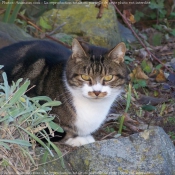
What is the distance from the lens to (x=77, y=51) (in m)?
3.81

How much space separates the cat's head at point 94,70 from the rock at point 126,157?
21.9 inches

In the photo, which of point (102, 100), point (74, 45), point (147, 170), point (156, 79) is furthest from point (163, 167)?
point (156, 79)

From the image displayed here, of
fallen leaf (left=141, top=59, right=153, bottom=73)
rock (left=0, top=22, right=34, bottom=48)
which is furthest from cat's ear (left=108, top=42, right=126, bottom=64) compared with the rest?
fallen leaf (left=141, top=59, right=153, bottom=73)

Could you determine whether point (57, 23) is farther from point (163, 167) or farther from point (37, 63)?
point (163, 167)

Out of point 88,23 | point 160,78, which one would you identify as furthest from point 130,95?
point 88,23

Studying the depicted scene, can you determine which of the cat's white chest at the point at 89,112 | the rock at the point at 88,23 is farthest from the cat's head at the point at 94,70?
the rock at the point at 88,23

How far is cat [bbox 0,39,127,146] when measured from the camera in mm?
3768

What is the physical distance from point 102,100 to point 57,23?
283cm

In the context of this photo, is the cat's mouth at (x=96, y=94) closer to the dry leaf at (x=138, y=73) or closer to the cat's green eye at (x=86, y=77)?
the cat's green eye at (x=86, y=77)

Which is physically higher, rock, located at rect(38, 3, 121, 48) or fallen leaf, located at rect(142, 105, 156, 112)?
rock, located at rect(38, 3, 121, 48)

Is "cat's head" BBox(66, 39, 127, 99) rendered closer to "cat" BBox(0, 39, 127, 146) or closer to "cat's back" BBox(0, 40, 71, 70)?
"cat" BBox(0, 39, 127, 146)

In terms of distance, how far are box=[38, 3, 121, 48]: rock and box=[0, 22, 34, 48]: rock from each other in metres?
0.59

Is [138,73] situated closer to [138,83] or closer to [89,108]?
[138,83]

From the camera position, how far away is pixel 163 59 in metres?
6.28
